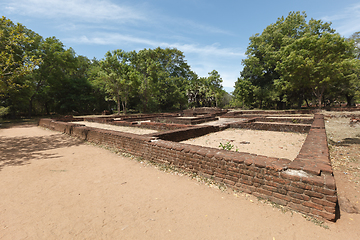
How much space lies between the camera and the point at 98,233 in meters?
1.95

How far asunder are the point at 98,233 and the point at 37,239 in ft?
2.20

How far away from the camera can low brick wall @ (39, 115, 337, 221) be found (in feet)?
6.66

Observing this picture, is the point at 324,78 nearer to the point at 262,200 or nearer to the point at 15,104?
the point at 262,200

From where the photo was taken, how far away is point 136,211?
234 centimetres

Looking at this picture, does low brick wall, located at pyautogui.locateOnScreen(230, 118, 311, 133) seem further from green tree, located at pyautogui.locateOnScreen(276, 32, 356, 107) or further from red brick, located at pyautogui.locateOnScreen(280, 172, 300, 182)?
green tree, located at pyautogui.locateOnScreen(276, 32, 356, 107)

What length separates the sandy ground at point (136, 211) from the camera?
6.30 feet

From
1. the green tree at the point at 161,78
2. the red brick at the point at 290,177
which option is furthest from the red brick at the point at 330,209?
the green tree at the point at 161,78

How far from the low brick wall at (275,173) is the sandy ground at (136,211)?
172 mm

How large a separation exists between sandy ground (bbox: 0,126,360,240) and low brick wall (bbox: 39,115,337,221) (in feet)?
0.57

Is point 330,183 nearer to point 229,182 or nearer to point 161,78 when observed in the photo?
point 229,182

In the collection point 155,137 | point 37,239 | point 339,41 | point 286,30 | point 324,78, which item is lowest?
point 37,239

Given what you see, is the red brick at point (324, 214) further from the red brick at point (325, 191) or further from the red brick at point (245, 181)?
the red brick at point (245, 181)

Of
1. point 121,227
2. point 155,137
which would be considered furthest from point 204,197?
point 155,137

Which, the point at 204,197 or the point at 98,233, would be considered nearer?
the point at 98,233
